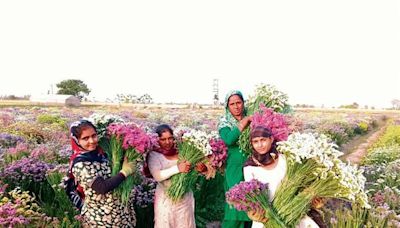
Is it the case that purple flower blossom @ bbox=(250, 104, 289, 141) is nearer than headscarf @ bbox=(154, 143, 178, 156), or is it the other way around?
purple flower blossom @ bbox=(250, 104, 289, 141)

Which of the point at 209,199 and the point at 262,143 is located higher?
the point at 262,143

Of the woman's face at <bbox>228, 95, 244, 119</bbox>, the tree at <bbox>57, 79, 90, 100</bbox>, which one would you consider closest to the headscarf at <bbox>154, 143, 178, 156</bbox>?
the woman's face at <bbox>228, 95, 244, 119</bbox>

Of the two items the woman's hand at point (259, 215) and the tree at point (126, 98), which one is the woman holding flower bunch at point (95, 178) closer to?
the woman's hand at point (259, 215)

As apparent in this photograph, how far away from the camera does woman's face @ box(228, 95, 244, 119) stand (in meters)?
3.83

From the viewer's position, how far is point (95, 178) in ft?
10.7

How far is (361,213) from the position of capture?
361 cm

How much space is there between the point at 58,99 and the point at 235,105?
45.4 m

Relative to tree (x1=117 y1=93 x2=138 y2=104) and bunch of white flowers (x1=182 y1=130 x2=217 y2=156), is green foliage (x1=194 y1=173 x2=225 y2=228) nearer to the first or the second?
bunch of white flowers (x1=182 y1=130 x2=217 y2=156)

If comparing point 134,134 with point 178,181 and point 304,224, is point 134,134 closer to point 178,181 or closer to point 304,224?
point 178,181

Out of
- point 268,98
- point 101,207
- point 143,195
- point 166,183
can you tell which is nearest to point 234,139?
point 268,98

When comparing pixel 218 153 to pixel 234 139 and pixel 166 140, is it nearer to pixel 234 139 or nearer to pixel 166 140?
pixel 234 139

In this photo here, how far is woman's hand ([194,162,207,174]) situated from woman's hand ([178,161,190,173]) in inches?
3.7

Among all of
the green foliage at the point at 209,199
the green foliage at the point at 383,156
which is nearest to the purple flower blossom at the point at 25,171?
the green foliage at the point at 209,199

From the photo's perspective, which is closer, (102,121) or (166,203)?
(102,121)
